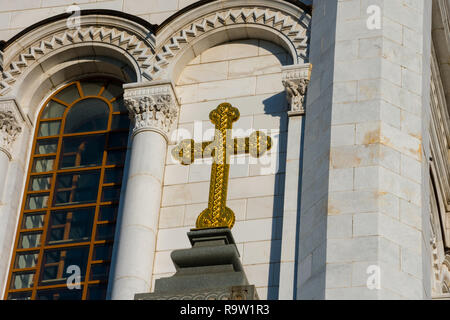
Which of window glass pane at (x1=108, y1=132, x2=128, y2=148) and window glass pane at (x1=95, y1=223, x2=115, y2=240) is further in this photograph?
window glass pane at (x1=108, y1=132, x2=128, y2=148)

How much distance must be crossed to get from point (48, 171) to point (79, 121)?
99cm

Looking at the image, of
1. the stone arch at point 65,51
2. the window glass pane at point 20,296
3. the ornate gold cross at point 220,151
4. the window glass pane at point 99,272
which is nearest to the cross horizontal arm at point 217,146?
the ornate gold cross at point 220,151

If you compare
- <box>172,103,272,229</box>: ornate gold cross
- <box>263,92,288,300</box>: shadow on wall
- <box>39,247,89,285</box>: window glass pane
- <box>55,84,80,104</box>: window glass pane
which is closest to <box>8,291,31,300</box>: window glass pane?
<box>39,247,89,285</box>: window glass pane

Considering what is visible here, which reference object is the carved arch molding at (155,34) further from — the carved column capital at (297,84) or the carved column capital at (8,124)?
the carved column capital at (297,84)

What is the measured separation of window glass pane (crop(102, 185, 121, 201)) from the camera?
782 inches

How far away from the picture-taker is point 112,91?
21219 millimetres

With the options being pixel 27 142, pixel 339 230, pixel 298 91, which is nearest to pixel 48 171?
pixel 27 142

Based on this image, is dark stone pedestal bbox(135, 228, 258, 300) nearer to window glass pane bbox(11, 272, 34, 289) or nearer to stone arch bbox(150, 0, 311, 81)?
window glass pane bbox(11, 272, 34, 289)

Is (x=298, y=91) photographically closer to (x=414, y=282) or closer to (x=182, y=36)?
(x=182, y=36)

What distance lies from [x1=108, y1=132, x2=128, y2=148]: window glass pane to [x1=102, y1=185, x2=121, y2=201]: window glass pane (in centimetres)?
78

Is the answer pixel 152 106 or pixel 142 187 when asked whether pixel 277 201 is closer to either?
pixel 142 187

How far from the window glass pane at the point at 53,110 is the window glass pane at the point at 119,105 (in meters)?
0.84

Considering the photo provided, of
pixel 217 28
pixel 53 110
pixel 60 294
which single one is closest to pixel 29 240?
pixel 60 294

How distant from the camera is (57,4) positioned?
21672 mm
